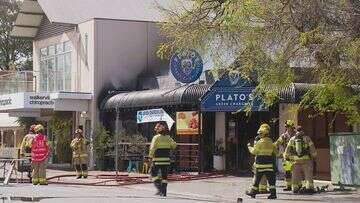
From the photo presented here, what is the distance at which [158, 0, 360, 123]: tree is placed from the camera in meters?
16.6

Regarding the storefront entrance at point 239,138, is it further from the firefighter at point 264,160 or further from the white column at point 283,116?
the firefighter at point 264,160

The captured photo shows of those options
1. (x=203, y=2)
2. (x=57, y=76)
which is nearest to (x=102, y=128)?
(x=57, y=76)

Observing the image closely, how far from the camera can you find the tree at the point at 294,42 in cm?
1658

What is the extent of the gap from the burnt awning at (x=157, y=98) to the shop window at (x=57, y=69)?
14.2ft

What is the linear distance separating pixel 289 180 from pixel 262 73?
315 cm

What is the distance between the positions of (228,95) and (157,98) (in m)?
4.08

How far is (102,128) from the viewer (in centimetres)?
3030

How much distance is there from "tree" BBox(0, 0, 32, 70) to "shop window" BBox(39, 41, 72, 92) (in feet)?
86.6

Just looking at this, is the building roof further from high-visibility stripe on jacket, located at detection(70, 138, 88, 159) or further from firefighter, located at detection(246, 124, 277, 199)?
firefighter, located at detection(246, 124, 277, 199)

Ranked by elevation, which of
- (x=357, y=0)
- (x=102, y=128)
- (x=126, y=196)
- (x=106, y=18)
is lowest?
(x=126, y=196)

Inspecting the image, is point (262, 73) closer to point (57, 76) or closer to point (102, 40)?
point (102, 40)

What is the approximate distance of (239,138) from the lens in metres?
27.4

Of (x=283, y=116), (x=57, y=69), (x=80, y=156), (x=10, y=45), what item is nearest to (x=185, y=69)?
(x=283, y=116)

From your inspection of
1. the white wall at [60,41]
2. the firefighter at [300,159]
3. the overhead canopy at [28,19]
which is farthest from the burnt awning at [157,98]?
the overhead canopy at [28,19]
